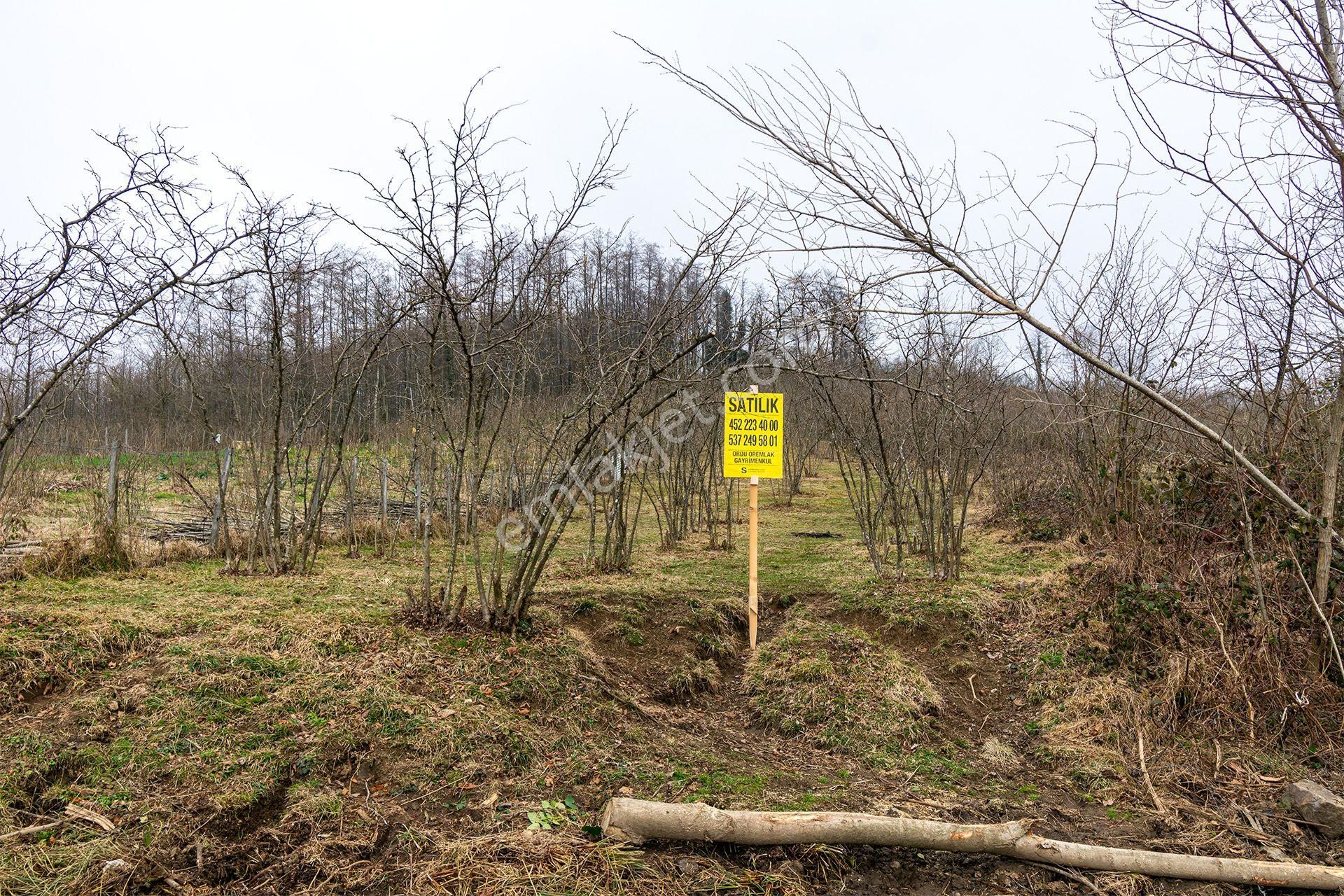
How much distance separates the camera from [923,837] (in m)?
2.88

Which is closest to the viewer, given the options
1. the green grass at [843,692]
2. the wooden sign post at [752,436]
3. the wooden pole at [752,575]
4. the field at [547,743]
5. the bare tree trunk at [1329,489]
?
the field at [547,743]

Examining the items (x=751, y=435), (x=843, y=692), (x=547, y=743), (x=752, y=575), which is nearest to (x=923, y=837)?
(x=547, y=743)

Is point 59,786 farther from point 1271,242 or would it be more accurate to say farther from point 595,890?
point 1271,242

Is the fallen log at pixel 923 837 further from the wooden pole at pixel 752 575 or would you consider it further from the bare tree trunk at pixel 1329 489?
the wooden pole at pixel 752 575

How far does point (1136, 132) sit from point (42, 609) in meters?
6.54

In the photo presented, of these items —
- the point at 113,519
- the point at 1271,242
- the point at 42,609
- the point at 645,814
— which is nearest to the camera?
the point at 645,814

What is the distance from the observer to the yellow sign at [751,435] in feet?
20.4

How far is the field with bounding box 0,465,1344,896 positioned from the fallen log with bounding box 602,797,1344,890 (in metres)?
0.07

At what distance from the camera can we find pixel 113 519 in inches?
273

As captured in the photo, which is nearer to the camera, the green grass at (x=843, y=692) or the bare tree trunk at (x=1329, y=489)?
the bare tree trunk at (x=1329, y=489)

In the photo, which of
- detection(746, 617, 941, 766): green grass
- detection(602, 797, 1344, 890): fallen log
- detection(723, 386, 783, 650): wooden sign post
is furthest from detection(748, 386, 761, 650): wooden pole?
detection(602, 797, 1344, 890): fallen log

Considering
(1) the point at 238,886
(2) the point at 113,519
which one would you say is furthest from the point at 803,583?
(2) the point at 113,519

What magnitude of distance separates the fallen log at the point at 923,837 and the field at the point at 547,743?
0.07 metres

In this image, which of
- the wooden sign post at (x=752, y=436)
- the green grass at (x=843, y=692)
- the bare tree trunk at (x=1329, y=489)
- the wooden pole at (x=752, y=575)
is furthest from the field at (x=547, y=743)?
the wooden sign post at (x=752, y=436)
